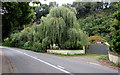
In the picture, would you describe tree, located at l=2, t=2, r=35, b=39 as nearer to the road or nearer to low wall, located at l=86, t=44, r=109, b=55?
the road

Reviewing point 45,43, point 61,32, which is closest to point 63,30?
point 61,32

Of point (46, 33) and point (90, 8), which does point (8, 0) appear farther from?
point (90, 8)

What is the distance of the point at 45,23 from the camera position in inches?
1208

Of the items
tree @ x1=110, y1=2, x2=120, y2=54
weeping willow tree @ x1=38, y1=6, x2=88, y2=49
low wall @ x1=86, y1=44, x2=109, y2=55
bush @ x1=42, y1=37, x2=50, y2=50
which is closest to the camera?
tree @ x1=110, y1=2, x2=120, y2=54

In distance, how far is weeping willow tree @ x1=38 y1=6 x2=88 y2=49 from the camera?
2892 centimetres

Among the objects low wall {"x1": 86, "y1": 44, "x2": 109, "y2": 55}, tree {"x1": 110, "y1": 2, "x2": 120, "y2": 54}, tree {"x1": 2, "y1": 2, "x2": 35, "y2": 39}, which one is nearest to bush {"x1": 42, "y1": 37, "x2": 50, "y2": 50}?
low wall {"x1": 86, "y1": 44, "x2": 109, "y2": 55}

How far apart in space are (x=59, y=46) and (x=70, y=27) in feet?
11.7

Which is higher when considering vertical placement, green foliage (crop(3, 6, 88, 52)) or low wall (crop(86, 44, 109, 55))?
green foliage (crop(3, 6, 88, 52))

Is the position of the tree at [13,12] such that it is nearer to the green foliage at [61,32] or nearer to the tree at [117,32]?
the green foliage at [61,32]

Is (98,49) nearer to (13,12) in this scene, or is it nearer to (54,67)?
(13,12)

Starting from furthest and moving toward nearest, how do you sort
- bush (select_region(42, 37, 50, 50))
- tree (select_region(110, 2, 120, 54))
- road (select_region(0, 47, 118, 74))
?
bush (select_region(42, 37, 50, 50))
tree (select_region(110, 2, 120, 54))
road (select_region(0, 47, 118, 74))

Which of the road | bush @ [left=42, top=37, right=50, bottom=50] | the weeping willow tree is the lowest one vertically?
the road

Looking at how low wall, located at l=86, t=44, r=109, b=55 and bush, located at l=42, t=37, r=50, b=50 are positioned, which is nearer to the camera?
bush, located at l=42, t=37, r=50, b=50

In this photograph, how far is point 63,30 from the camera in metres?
29.4
